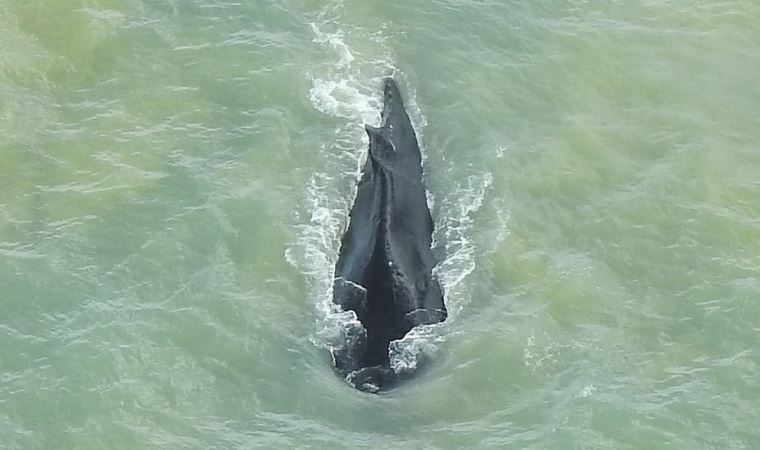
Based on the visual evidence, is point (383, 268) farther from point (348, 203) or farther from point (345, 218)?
point (348, 203)

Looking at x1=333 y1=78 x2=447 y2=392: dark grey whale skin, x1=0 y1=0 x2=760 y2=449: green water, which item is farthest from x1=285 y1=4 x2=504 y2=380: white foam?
x1=333 y1=78 x2=447 y2=392: dark grey whale skin

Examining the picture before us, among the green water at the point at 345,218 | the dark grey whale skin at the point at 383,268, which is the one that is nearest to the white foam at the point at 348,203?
the green water at the point at 345,218

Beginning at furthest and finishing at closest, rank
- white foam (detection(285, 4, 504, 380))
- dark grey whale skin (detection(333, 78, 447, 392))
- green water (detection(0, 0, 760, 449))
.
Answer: white foam (detection(285, 4, 504, 380)), dark grey whale skin (detection(333, 78, 447, 392)), green water (detection(0, 0, 760, 449))

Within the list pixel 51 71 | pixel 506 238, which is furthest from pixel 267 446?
pixel 51 71

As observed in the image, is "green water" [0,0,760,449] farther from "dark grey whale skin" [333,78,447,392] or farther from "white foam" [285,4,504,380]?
"dark grey whale skin" [333,78,447,392]

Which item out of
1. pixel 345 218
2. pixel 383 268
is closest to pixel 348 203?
pixel 345 218

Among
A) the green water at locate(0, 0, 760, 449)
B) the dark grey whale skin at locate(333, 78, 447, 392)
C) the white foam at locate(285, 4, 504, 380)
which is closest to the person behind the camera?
the green water at locate(0, 0, 760, 449)

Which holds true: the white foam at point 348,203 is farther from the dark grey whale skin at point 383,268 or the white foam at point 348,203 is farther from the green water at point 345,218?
the dark grey whale skin at point 383,268
